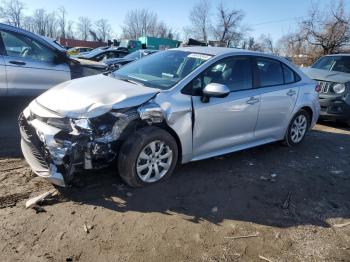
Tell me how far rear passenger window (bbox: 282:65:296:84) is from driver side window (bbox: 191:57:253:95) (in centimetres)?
93

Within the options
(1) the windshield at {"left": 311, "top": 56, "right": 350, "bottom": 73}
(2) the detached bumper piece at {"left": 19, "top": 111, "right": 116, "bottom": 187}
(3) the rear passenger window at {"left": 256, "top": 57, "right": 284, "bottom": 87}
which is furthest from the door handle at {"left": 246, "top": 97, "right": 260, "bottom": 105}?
(1) the windshield at {"left": 311, "top": 56, "right": 350, "bottom": 73}

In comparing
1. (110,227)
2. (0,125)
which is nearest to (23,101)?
(0,125)

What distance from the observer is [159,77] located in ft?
15.0

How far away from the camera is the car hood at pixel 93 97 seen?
3672mm

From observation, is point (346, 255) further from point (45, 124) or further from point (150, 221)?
point (45, 124)

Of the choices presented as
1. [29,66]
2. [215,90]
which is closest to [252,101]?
[215,90]

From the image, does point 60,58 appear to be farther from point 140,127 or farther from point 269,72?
point 269,72

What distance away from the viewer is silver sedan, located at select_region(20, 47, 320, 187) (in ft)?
11.8

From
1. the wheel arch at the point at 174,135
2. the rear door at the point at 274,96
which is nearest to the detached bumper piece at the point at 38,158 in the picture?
the wheel arch at the point at 174,135

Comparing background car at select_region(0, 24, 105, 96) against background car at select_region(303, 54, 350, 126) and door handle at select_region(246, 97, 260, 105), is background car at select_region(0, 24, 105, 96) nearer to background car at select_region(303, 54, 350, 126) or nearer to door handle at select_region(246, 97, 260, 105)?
door handle at select_region(246, 97, 260, 105)

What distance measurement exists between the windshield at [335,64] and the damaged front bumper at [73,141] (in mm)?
7126

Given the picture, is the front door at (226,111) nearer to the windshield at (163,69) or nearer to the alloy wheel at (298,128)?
the windshield at (163,69)

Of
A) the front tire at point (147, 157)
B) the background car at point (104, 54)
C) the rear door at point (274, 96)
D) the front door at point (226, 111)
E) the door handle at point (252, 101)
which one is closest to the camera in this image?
the front tire at point (147, 157)

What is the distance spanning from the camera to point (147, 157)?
13.1 feet
